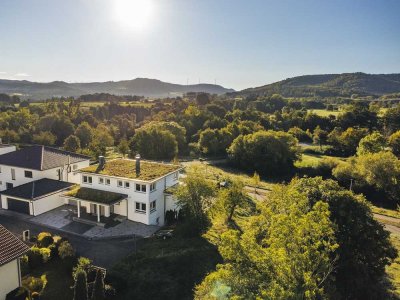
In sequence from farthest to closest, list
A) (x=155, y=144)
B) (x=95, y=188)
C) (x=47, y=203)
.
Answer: (x=155, y=144) → (x=47, y=203) → (x=95, y=188)

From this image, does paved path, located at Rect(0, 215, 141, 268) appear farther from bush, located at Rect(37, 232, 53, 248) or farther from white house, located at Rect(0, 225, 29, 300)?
white house, located at Rect(0, 225, 29, 300)

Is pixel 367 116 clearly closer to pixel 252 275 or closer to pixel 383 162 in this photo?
pixel 383 162

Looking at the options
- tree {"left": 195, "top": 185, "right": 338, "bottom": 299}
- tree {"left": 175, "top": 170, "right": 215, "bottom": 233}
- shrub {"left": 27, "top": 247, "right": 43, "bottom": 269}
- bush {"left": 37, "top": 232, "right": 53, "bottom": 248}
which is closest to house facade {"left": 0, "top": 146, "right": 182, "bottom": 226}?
tree {"left": 175, "top": 170, "right": 215, "bottom": 233}

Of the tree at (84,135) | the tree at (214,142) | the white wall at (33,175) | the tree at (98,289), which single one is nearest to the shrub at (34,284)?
the tree at (98,289)

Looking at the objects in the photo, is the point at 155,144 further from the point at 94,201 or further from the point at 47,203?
the point at 94,201

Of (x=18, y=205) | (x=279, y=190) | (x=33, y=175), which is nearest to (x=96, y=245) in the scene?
(x=18, y=205)

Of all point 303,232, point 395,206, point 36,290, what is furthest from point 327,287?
point 395,206
